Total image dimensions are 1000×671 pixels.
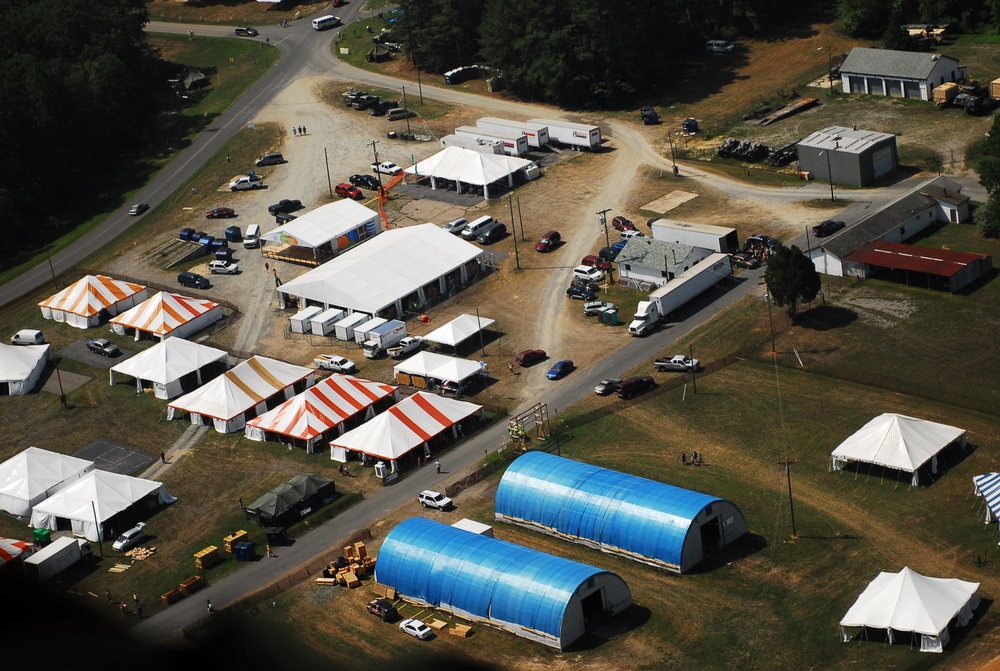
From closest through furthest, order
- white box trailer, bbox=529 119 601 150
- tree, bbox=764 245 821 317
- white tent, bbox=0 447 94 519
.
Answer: white tent, bbox=0 447 94 519 → tree, bbox=764 245 821 317 → white box trailer, bbox=529 119 601 150

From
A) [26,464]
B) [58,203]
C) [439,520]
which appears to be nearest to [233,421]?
[26,464]

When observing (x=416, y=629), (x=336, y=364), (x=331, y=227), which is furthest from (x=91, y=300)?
(x=416, y=629)

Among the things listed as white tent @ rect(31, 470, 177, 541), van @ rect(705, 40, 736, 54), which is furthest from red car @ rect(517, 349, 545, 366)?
van @ rect(705, 40, 736, 54)

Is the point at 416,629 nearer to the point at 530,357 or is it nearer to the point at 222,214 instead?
the point at 530,357

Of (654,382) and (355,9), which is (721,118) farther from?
(355,9)

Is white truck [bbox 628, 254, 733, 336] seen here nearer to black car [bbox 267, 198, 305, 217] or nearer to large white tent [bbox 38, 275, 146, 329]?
black car [bbox 267, 198, 305, 217]
